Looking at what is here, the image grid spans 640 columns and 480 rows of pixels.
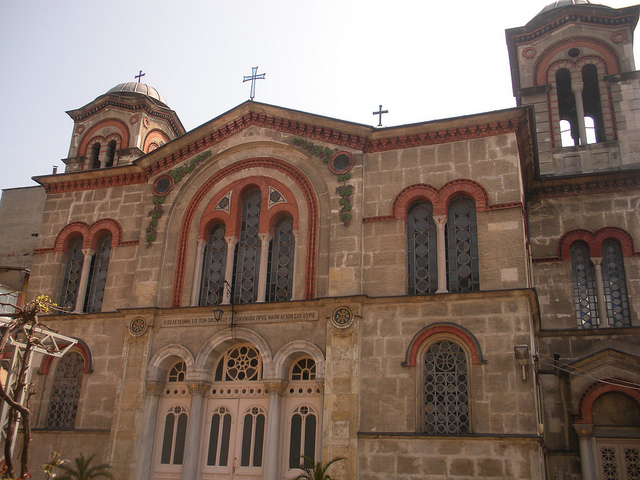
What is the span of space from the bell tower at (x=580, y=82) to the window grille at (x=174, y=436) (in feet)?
45.1

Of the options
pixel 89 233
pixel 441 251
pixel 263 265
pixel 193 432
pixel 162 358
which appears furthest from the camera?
pixel 89 233

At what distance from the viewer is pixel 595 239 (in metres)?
18.6

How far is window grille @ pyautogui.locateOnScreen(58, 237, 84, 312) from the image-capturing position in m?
19.6

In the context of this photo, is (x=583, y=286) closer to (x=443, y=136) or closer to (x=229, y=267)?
(x=443, y=136)

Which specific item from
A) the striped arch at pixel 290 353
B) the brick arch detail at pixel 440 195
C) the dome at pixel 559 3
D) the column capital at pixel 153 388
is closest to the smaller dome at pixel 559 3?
the dome at pixel 559 3

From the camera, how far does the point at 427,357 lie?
15055 millimetres

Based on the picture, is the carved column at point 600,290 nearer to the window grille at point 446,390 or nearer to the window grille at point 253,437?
the window grille at point 446,390

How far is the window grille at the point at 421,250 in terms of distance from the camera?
1590 cm

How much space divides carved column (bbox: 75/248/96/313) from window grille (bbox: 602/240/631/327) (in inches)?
595

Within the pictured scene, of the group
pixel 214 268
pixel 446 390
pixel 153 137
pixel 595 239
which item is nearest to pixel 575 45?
pixel 595 239

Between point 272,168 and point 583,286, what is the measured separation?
31.5 ft

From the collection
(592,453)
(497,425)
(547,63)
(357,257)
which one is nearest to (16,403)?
(357,257)

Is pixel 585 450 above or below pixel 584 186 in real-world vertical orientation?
below

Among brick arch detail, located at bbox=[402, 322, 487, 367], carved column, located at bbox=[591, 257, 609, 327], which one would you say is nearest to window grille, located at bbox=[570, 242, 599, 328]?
carved column, located at bbox=[591, 257, 609, 327]
